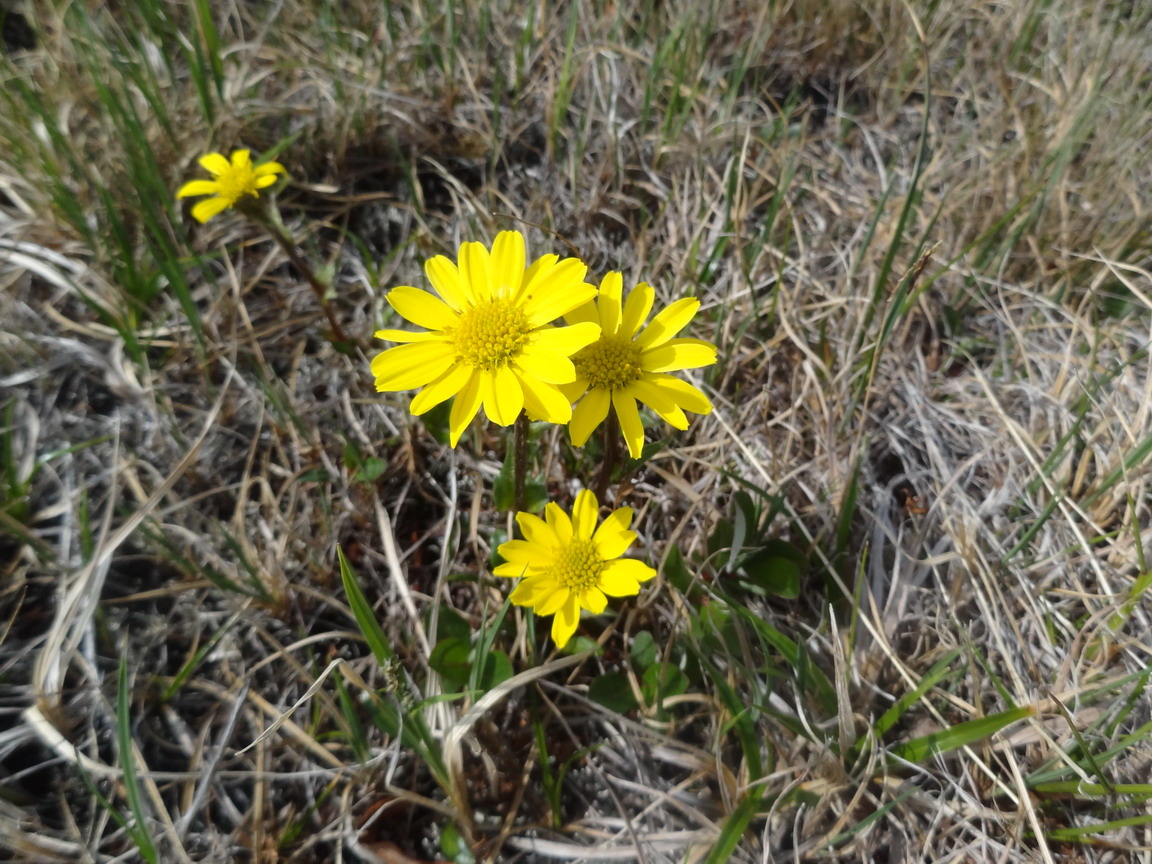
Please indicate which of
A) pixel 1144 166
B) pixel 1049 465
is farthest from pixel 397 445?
pixel 1144 166

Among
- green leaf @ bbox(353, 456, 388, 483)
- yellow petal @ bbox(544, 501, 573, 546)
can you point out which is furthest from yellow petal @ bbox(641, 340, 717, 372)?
green leaf @ bbox(353, 456, 388, 483)

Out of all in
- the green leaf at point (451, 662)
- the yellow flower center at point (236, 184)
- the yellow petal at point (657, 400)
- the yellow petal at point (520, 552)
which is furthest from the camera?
the yellow flower center at point (236, 184)

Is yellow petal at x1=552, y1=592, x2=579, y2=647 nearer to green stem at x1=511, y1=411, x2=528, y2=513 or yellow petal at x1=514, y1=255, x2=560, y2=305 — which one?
green stem at x1=511, y1=411, x2=528, y2=513

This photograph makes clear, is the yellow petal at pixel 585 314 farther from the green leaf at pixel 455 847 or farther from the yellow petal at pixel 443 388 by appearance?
the green leaf at pixel 455 847

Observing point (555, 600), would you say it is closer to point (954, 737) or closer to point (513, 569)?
point (513, 569)

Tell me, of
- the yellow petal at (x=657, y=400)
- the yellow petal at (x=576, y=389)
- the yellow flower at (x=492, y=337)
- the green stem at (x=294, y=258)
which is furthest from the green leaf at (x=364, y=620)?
the green stem at (x=294, y=258)

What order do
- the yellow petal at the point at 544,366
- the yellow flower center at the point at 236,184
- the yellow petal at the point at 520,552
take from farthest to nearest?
the yellow flower center at the point at 236,184 < the yellow petal at the point at 520,552 < the yellow petal at the point at 544,366
